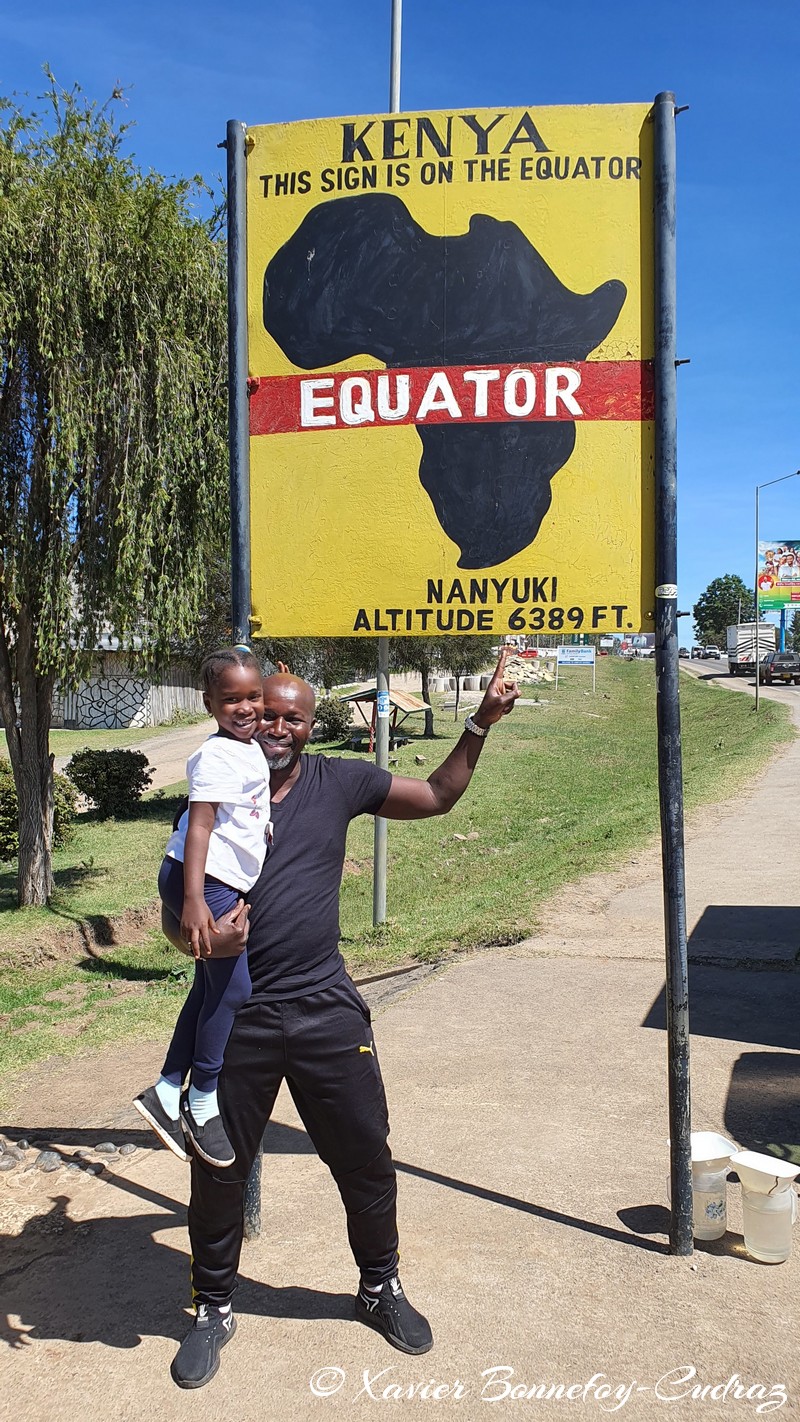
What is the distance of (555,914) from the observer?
28.8 ft

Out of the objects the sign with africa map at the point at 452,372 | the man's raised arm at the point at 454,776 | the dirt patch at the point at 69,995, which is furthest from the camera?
the dirt patch at the point at 69,995

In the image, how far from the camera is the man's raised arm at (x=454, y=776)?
3061 mm

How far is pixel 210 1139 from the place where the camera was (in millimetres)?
2861

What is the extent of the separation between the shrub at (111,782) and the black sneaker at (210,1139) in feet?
50.2

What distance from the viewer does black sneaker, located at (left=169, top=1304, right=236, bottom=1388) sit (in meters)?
2.86

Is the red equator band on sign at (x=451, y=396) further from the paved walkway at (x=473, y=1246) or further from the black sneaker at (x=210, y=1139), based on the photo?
the paved walkway at (x=473, y=1246)

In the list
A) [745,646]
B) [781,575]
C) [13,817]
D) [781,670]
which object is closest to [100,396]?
[13,817]

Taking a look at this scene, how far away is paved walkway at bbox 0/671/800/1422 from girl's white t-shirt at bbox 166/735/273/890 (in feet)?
4.59

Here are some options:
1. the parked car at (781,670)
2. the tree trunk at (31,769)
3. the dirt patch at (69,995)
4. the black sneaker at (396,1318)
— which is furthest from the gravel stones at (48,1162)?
the parked car at (781,670)

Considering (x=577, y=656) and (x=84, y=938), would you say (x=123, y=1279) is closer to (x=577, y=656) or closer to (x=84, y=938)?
(x=84, y=938)

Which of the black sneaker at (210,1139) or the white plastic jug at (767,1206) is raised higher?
the black sneaker at (210,1139)

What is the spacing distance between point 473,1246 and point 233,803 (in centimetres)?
184

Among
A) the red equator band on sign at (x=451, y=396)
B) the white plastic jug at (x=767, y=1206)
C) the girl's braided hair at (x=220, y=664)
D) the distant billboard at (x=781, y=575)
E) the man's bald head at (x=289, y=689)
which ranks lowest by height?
the white plastic jug at (x=767, y=1206)

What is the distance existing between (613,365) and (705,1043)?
11.6 feet
